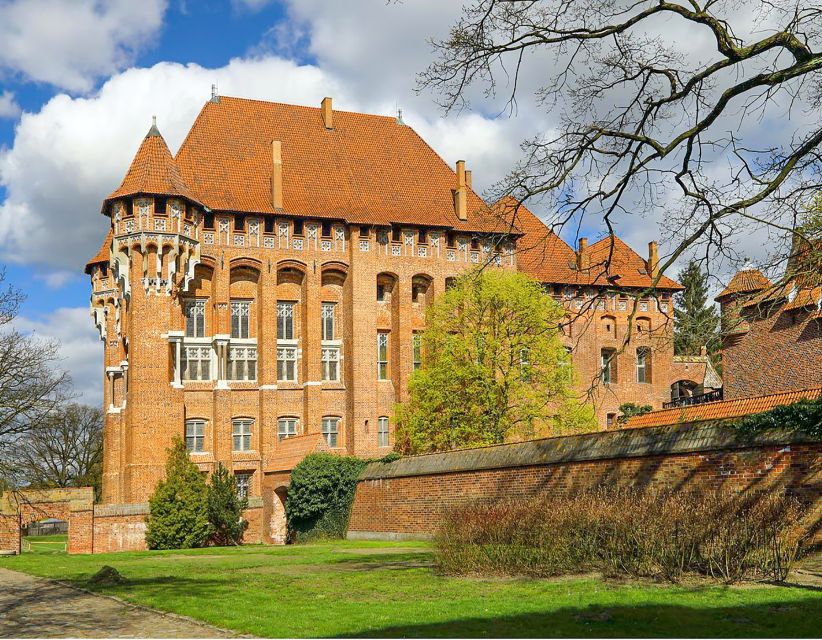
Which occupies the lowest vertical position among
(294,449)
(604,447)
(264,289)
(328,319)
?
(604,447)

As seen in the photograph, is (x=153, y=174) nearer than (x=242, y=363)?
Yes

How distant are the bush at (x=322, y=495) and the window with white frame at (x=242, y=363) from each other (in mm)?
7577

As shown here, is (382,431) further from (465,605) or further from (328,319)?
(465,605)

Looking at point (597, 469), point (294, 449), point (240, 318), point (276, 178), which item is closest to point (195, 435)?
point (294, 449)

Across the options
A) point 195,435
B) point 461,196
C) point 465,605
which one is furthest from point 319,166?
point 465,605

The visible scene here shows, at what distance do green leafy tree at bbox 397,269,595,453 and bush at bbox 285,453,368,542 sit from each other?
4.17 metres

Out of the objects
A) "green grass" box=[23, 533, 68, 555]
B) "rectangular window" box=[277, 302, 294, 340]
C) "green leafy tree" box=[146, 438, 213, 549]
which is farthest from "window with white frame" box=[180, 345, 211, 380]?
"green grass" box=[23, 533, 68, 555]

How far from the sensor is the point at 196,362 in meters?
40.2

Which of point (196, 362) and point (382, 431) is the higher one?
point (196, 362)

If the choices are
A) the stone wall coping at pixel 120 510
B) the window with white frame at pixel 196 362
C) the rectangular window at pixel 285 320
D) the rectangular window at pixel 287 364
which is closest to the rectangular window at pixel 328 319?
the rectangular window at pixel 285 320

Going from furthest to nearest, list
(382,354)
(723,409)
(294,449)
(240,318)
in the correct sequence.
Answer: (382,354), (240,318), (294,449), (723,409)

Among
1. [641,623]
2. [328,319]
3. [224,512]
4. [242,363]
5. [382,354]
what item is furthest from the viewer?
[382,354]

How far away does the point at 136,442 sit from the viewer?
35.7 metres

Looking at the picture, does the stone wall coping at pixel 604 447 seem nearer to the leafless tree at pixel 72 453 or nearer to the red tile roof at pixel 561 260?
the red tile roof at pixel 561 260
